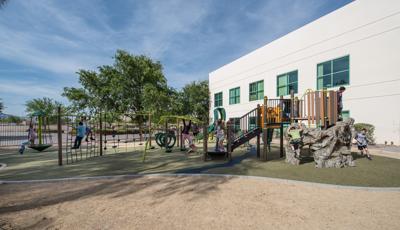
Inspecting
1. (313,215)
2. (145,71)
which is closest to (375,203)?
(313,215)

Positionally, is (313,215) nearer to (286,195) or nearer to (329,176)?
(286,195)

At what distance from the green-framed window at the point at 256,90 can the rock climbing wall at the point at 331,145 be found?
16.0 metres

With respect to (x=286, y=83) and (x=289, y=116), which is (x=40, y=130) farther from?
(x=286, y=83)

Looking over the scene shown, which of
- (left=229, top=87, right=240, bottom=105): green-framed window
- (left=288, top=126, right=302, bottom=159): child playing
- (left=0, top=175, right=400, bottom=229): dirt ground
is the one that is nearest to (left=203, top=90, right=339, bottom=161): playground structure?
(left=288, top=126, right=302, bottom=159): child playing

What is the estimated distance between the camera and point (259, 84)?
24.8 meters

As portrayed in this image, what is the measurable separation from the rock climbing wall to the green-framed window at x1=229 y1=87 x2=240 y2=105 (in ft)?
65.5

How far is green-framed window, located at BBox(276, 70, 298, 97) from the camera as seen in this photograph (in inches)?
799

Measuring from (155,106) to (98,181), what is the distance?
1649 centimetres

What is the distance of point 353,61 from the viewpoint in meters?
15.4

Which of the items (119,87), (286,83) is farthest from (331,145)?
(119,87)

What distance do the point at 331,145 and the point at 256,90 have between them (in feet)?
58.2

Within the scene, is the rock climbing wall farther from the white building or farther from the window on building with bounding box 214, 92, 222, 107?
the window on building with bounding box 214, 92, 222, 107

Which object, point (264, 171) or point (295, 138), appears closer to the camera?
point (264, 171)

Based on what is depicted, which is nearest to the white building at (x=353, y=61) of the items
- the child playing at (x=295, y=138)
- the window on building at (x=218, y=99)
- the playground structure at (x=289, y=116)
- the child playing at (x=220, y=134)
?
the playground structure at (x=289, y=116)
